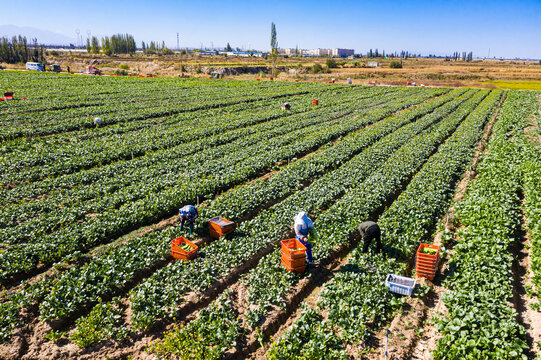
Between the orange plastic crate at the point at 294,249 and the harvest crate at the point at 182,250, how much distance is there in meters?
2.75

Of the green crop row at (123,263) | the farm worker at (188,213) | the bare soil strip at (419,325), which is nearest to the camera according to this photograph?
the bare soil strip at (419,325)

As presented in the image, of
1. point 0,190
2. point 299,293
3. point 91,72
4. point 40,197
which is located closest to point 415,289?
point 299,293

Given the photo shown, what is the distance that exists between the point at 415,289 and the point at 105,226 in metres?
10.2

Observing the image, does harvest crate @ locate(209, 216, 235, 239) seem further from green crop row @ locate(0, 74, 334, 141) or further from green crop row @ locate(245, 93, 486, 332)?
green crop row @ locate(0, 74, 334, 141)

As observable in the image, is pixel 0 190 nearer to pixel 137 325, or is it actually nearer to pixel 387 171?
pixel 137 325

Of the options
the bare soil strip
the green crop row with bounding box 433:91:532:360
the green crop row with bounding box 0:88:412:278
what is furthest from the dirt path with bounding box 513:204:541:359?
the green crop row with bounding box 0:88:412:278

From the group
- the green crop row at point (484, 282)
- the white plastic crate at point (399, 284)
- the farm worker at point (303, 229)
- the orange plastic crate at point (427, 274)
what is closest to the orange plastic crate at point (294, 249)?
the farm worker at point (303, 229)

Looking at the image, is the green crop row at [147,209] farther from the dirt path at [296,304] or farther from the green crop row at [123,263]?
the dirt path at [296,304]

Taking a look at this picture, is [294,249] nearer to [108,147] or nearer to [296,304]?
[296,304]

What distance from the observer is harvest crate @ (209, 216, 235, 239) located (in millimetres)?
11266

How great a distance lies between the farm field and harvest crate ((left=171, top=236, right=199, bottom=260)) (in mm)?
340

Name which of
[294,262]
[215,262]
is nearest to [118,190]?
[215,262]

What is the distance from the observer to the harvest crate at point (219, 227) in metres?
11.3

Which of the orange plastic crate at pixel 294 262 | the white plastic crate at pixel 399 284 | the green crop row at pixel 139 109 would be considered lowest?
the white plastic crate at pixel 399 284
